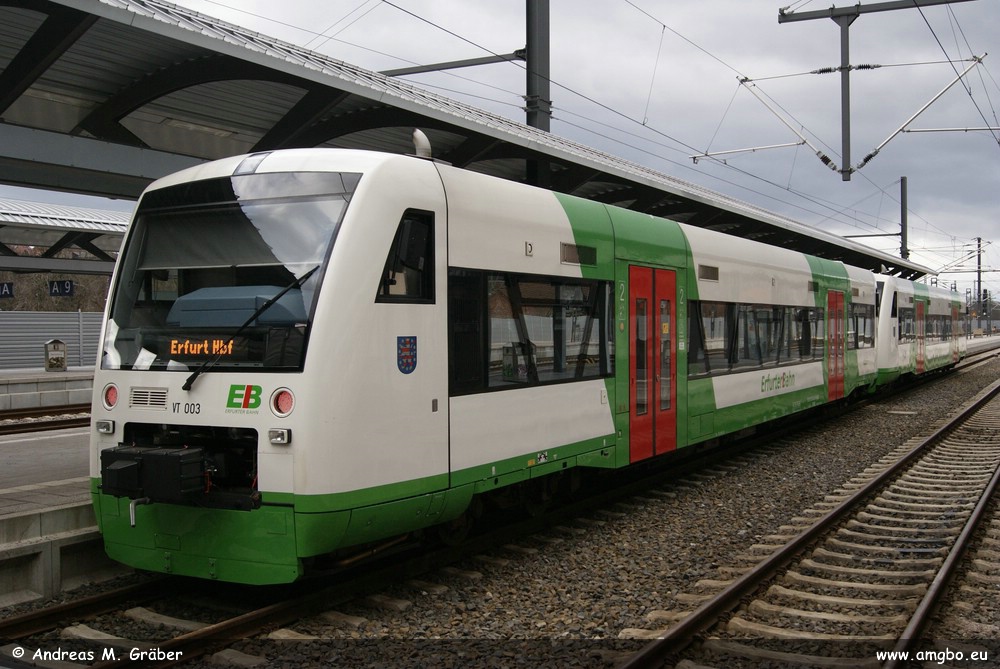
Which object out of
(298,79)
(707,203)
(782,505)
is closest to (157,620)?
(298,79)

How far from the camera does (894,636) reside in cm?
525

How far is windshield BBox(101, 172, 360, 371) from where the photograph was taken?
545 centimetres

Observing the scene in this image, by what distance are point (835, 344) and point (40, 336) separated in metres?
19.5

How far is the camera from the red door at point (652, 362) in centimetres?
884

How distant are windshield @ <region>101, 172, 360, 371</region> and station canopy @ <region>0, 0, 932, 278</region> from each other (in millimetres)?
1937

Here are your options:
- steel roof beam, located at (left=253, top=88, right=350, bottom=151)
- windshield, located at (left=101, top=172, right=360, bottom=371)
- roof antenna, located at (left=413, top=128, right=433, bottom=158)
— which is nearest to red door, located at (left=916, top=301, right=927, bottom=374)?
steel roof beam, located at (left=253, top=88, right=350, bottom=151)

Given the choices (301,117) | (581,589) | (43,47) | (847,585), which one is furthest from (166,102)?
(847,585)

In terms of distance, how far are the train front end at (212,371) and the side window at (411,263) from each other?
43cm

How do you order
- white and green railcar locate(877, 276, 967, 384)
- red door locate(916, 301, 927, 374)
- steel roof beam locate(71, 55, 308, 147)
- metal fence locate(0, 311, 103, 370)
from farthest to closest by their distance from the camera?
red door locate(916, 301, 927, 374) < metal fence locate(0, 311, 103, 370) < white and green railcar locate(877, 276, 967, 384) < steel roof beam locate(71, 55, 308, 147)

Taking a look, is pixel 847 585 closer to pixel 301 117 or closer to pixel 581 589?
pixel 581 589

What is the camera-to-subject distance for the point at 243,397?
539 centimetres

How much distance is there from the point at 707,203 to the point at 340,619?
11667mm

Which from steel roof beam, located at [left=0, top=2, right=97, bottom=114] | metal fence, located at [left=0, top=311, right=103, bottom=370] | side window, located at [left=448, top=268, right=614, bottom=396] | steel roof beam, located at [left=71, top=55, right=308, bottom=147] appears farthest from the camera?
metal fence, located at [left=0, top=311, right=103, bottom=370]

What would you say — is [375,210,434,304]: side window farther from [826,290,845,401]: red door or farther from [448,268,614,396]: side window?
[826,290,845,401]: red door
